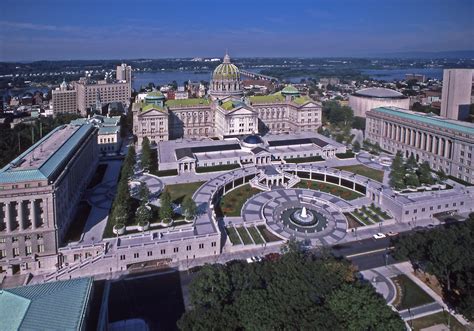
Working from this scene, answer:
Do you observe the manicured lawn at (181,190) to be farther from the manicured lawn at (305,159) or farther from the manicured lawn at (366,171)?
the manicured lawn at (366,171)

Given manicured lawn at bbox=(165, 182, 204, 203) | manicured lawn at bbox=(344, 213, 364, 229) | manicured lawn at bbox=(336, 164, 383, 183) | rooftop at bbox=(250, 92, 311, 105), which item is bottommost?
manicured lawn at bbox=(344, 213, 364, 229)

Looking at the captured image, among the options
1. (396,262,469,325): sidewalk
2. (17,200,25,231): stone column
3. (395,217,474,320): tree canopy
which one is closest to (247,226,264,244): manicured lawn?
(395,217,474,320): tree canopy

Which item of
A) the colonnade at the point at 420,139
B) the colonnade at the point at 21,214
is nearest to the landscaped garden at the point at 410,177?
the colonnade at the point at 420,139

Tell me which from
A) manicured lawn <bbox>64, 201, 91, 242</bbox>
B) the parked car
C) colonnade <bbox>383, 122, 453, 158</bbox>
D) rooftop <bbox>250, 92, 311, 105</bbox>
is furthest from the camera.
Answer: rooftop <bbox>250, 92, 311, 105</bbox>

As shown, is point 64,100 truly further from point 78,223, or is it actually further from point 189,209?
point 189,209

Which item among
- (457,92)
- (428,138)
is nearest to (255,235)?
(428,138)

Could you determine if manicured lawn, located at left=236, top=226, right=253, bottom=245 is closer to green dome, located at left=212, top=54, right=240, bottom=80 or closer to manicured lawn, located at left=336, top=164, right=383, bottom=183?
manicured lawn, located at left=336, top=164, right=383, bottom=183
